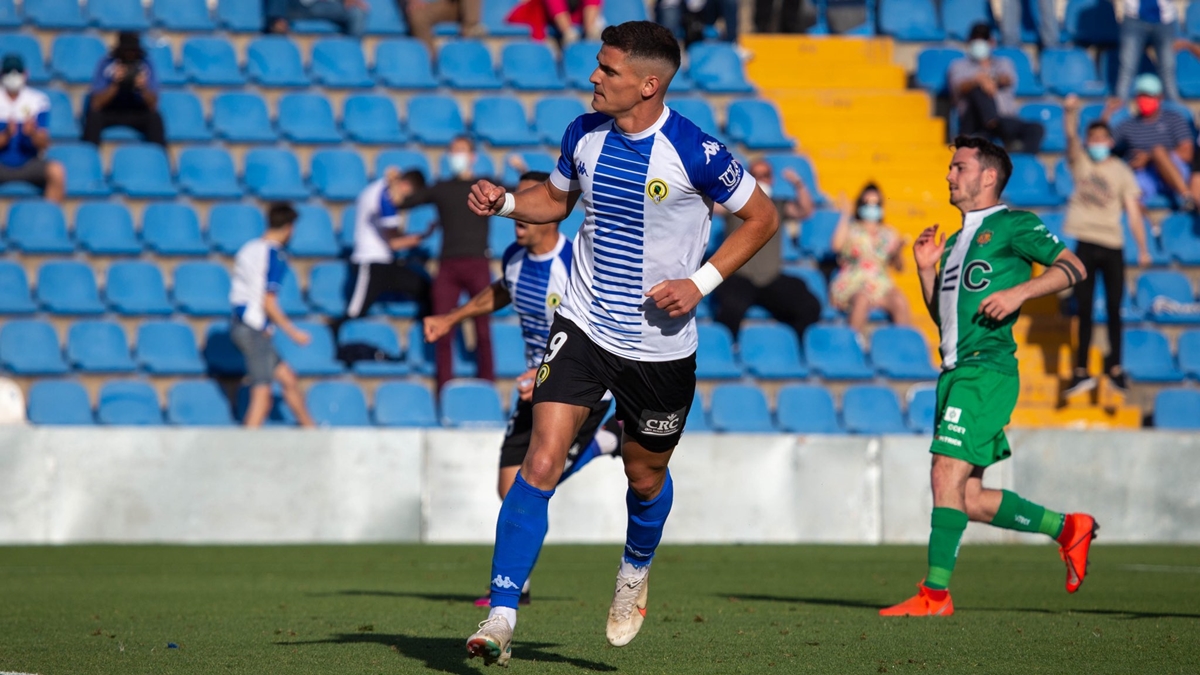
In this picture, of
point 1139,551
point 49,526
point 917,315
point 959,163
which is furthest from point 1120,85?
point 49,526

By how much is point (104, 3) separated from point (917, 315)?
1032 centimetres

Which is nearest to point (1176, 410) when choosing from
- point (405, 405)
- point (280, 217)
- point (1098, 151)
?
point (1098, 151)

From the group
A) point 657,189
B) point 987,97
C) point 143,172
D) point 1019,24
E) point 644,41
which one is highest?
point 1019,24

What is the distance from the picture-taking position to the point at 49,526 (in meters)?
12.4

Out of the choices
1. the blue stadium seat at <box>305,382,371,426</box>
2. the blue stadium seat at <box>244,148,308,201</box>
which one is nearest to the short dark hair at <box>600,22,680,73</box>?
the blue stadium seat at <box>305,382,371,426</box>

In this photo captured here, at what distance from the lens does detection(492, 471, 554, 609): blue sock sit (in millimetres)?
5008

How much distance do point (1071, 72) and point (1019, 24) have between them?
928mm

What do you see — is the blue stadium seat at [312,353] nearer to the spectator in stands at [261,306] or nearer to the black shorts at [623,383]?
the spectator in stands at [261,306]

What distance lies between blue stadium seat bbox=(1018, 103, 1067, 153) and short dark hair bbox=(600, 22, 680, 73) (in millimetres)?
13645

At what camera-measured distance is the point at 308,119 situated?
54.6ft

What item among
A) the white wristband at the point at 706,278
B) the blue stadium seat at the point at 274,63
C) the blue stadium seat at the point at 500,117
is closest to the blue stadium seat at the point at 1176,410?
the blue stadium seat at the point at 500,117

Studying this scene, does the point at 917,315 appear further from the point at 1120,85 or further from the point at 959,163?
the point at 959,163

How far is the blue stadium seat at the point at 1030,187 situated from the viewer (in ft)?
56.7

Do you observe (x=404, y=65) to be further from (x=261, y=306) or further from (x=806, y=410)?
(x=806, y=410)
